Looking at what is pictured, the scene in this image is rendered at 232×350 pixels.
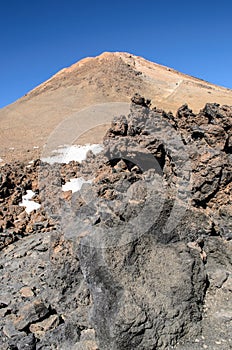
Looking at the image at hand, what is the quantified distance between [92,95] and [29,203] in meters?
35.3

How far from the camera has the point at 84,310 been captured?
520 centimetres

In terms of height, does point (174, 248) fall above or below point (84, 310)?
above

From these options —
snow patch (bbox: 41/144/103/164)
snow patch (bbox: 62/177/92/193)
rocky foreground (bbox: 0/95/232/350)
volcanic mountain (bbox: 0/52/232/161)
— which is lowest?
rocky foreground (bbox: 0/95/232/350)

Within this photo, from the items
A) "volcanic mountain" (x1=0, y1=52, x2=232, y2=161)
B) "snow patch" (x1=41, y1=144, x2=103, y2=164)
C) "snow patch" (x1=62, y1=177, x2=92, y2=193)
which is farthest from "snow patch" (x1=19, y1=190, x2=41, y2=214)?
"volcanic mountain" (x1=0, y1=52, x2=232, y2=161)

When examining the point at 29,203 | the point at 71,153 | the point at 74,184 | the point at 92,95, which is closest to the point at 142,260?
the point at 29,203

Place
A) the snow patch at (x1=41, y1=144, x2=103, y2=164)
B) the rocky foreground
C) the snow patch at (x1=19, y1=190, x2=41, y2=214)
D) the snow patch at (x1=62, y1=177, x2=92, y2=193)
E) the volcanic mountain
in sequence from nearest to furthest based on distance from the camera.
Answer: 1. the rocky foreground
2. the snow patch at (x1=19, y1=190, x2=41, y2=214)
3. the snow patch at (x1=62, y1=177, x2=92, y2=193)
4. the snow patch at (x1=41, y1=144, x2=103, y2=164)
5. the volcanic mountain

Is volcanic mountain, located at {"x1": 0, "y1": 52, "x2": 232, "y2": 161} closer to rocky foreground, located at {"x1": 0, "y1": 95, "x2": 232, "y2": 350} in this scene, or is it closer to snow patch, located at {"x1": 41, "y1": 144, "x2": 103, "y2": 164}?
snow patch, located at {"x1": 41, "y1": 144, "x2": 103, "y2": 164}

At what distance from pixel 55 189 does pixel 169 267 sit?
268 inches

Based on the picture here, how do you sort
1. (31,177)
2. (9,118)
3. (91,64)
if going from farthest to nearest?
(91,64) < (9,118) < (31,177)

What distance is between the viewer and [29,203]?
11.1 m

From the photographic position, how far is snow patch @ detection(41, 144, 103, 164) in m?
16.8

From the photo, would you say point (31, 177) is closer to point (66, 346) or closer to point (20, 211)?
point (20, 211)

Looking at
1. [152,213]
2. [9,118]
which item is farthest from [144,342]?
[9,118]

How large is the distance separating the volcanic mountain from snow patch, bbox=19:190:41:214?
565 inches
